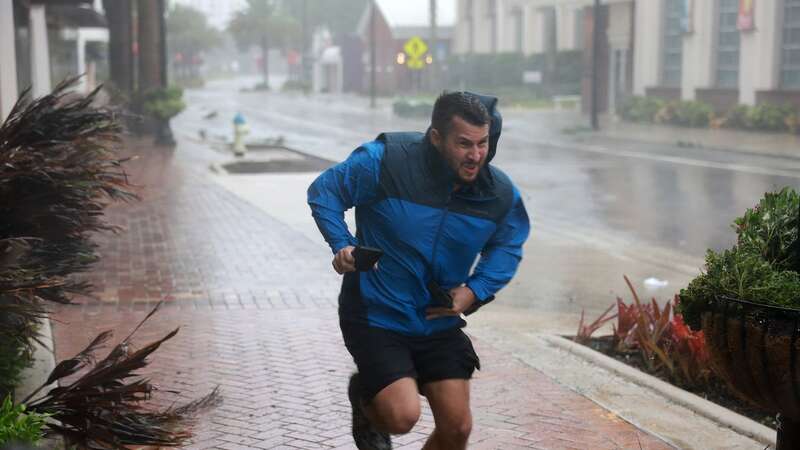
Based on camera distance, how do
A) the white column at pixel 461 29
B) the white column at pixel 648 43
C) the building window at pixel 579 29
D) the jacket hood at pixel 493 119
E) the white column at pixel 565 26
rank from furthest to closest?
the white column at pixel 461 29
the building window at pixel 579 29
the white column at pixel 565 26
the white column at pixel 648 43
the jacket hood at pixel 493 119

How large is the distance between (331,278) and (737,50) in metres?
28.9

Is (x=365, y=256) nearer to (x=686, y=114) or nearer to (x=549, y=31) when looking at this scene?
(x=686, y=114)

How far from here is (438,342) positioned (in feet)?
14.3

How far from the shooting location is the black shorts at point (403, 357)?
13.9 feet

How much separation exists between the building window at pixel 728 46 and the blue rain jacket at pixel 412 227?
110ft

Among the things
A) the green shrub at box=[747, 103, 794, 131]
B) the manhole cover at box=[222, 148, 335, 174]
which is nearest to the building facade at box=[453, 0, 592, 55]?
the green shrub at box=[747, 103, 794, 131]

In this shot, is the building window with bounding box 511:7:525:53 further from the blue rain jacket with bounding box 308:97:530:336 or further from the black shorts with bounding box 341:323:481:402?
the black shorts with bounding box 341:323:481:402

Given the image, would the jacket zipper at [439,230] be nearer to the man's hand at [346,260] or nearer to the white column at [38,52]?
the man's hand at [346,260]

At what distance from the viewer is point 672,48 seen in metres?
39.9

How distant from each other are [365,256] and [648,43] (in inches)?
1495

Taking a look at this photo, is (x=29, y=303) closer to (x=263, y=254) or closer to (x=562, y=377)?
(x=562, y=377)

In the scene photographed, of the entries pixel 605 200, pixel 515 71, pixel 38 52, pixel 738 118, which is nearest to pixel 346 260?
pixel 605 200

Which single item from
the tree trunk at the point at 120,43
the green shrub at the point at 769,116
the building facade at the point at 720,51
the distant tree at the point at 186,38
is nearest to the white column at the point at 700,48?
the building facade at the point at 720,51

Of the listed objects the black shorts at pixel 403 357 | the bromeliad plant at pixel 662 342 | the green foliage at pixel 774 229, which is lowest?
the bromeliad plant at pixel 662 342
